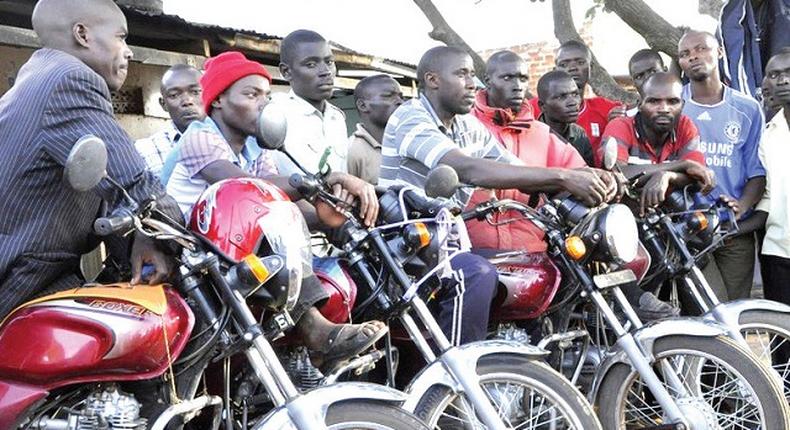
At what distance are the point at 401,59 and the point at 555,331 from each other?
7.47m

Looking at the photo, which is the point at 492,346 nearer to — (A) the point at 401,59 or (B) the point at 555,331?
(B) the point at 555,331

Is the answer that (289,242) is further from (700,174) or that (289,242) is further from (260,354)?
(700,174)

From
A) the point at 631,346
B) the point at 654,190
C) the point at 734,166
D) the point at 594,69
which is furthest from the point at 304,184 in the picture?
the point at 594,69

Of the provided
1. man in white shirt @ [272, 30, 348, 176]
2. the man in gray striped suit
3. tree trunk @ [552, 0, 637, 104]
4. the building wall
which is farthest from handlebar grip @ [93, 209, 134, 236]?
tree trunk @ [552, 0, 637, 104]

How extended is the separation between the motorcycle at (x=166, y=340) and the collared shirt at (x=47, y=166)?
0.37ft

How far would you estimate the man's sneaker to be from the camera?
402 centimetres

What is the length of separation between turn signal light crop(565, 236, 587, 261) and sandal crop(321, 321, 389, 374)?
977 mm

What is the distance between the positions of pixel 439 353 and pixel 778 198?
2.60 metres

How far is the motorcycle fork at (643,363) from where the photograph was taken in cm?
349

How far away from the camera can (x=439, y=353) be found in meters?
3.22

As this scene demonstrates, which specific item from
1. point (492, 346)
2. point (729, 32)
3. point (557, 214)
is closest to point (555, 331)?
point (557, 214)

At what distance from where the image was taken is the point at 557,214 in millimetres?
3768

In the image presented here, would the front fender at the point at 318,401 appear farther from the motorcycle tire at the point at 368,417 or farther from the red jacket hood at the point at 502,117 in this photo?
the red jacket hood at the point at 502,117

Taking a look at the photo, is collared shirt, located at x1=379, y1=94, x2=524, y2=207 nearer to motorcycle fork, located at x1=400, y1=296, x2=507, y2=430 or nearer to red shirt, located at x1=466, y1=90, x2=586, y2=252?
red shirt, located at x1=466, y1=90, x2=586, y2=252
